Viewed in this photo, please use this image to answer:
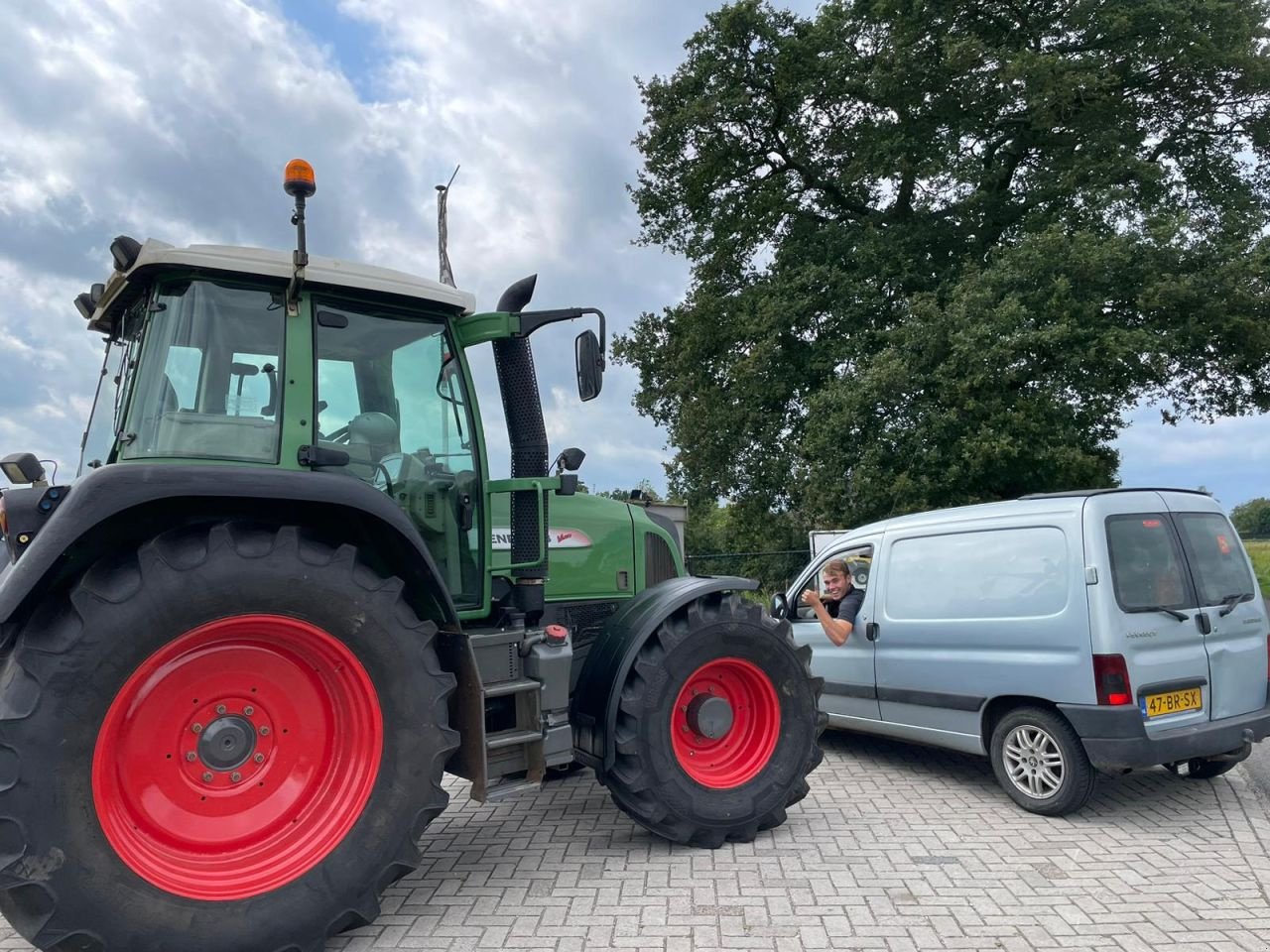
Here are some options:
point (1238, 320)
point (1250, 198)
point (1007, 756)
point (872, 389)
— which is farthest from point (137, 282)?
point (1250, 198)

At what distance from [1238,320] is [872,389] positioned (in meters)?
5.87

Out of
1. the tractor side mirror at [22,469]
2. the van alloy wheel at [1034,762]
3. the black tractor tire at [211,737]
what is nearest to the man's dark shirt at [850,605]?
the van alloy wheel at [1034,762]

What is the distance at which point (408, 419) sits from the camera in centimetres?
407

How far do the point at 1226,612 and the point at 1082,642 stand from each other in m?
1.03

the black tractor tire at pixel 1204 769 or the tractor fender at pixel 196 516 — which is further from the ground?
the tractor fender at pixel 196 516

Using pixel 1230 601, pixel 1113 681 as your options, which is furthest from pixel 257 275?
pixel 1230 601

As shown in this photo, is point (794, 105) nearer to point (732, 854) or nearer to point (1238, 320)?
point (1238, 320)

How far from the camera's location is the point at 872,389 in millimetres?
15062

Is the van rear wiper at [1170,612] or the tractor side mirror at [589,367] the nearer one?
the tractor side mirror at [589,367]

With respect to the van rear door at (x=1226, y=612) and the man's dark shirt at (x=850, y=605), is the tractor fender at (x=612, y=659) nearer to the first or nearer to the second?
the man's dark shirt at (x=850, y=605)

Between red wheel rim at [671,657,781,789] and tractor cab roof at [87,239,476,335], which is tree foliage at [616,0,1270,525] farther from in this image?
tractor cab roof at [87,239,476,335]

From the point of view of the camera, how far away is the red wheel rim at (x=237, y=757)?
3.03 m

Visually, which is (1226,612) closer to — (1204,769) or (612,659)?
(1204,769)

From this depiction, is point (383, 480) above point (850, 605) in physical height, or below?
above
